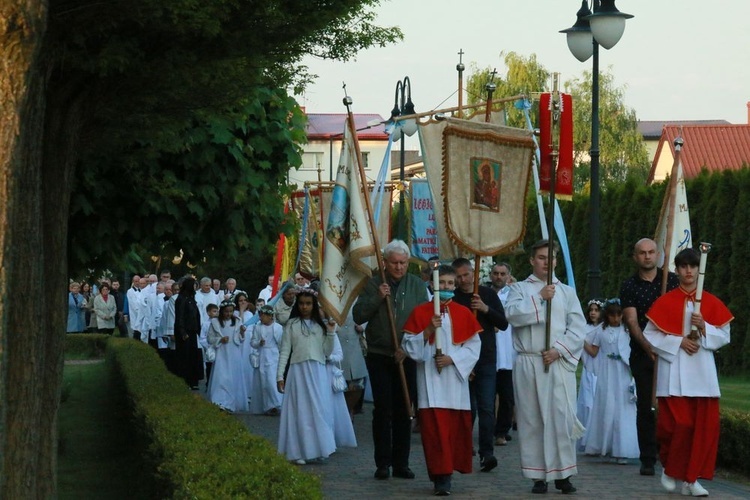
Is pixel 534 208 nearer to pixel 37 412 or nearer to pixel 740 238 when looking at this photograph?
pixel 740 238

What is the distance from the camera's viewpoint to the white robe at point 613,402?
1345 centimetres

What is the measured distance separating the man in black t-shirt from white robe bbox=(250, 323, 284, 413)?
8742mm

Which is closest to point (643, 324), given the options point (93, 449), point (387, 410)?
point (387, 410)

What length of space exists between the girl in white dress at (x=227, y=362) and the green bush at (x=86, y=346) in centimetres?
1732

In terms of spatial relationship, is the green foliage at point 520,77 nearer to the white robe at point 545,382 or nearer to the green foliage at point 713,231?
the green foliage at point 713,231

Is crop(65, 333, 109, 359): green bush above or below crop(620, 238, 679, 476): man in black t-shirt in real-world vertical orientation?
below

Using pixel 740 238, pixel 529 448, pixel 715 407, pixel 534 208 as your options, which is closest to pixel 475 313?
pixel 529 448

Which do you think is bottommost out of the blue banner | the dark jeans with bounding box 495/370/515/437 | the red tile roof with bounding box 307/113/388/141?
the dark jeans with bounding box 495/370/515/437

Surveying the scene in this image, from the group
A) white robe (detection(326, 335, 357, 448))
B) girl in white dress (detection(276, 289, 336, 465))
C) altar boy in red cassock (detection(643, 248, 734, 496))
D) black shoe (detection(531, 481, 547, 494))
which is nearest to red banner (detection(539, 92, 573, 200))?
altar boy in red cassock (detection(643, 248, 734, 496))

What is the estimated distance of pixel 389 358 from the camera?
11898 millimetres

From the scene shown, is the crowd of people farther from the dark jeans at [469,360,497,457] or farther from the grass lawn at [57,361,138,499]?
the grass lawn at [57,361,138,499]

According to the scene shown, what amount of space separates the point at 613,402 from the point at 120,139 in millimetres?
5369

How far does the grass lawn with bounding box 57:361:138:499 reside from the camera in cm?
1304

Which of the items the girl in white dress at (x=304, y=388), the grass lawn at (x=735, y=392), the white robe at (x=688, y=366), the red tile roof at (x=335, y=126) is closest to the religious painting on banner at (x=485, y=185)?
the white robe at (x=688, y=366)
